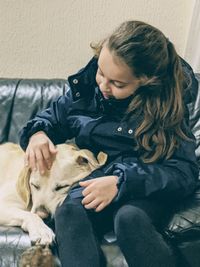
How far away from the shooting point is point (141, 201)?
1.52m

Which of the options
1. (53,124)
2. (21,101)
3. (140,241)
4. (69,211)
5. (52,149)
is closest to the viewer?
(140,241)

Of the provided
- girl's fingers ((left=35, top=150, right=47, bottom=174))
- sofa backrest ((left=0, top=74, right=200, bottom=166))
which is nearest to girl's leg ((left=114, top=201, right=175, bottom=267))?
girl's fingers ((left=35, top=150, right=47, bottom=174))

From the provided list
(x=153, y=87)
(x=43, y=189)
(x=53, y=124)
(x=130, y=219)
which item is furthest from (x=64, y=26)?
(x=130, y=219)

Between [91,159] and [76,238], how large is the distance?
1.24ft

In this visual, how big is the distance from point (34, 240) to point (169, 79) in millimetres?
705

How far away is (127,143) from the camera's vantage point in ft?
5.51

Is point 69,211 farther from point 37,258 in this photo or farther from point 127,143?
point 127,143

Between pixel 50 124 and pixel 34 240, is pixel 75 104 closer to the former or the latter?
pixel 50 124

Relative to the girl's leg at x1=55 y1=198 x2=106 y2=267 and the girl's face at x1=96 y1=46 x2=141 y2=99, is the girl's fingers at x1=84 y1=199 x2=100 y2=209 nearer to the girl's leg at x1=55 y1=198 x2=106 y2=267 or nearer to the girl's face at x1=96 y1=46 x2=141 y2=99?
the girl's leg at x1=55 y1=198 x2=106 y2=267

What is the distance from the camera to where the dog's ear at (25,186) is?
1.72 meters

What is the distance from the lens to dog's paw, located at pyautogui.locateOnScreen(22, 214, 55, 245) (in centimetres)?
150

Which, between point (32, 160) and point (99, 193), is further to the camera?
point (32, 160)

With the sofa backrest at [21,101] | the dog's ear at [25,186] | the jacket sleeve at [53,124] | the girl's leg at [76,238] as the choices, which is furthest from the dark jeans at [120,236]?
the sofa backrest at [21,101]

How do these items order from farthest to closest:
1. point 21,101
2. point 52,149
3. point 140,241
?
1. point 21,101
2. point 52,149
3. point 140,241
